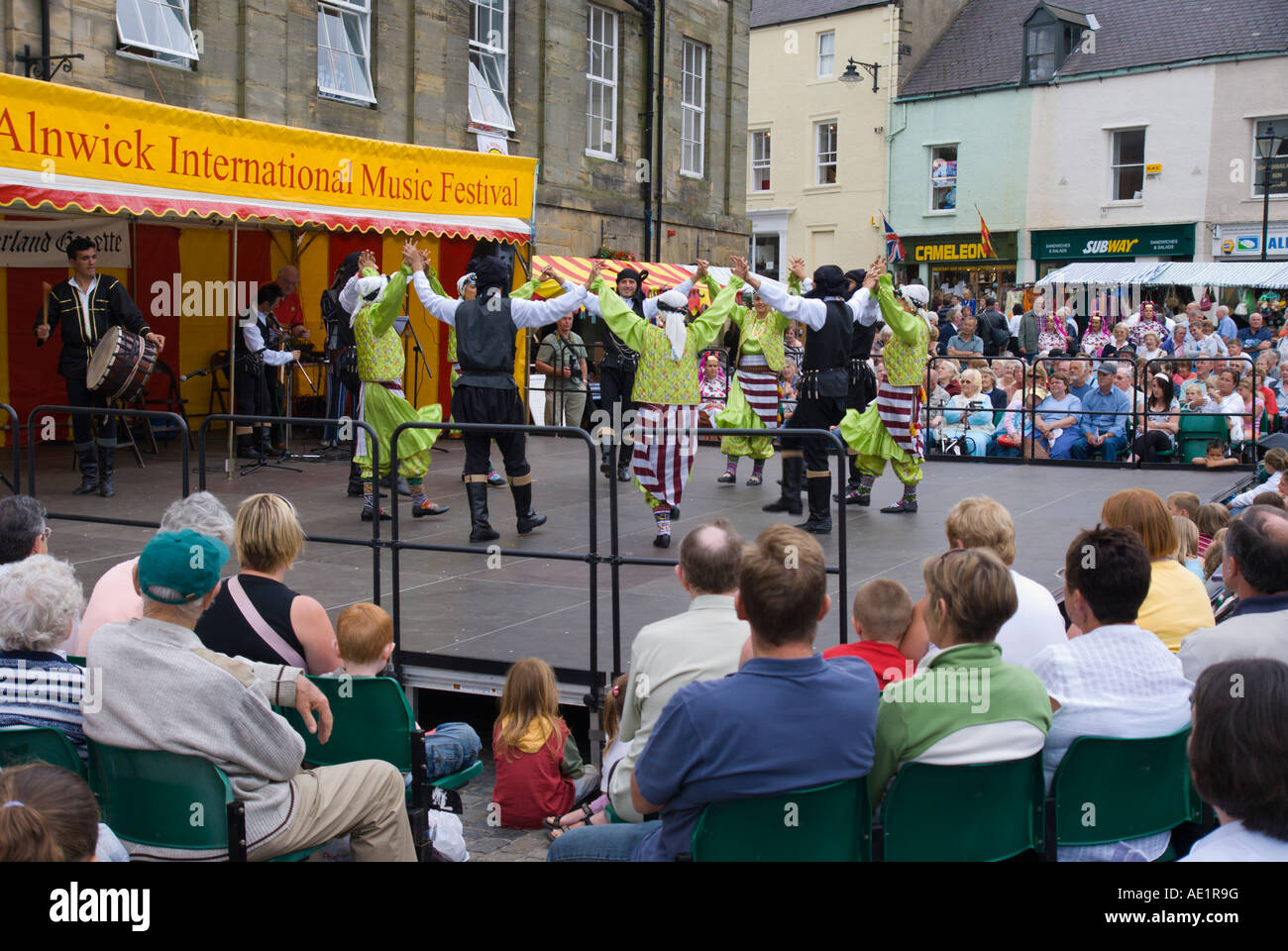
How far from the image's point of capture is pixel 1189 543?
20.0 feet

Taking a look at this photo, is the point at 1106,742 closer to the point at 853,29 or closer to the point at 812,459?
the point at 812,459

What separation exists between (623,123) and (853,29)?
16238 mm

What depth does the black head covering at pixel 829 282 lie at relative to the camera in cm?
916

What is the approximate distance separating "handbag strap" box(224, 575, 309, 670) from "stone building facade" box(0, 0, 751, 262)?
9267 millimetres

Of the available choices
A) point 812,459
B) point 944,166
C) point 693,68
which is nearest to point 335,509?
point 812,459

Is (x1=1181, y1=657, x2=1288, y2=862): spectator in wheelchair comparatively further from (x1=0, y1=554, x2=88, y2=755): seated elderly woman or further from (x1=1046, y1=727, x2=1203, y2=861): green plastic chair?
(x1=0, y1=554, x2=88, y2=755): seated elderly woman

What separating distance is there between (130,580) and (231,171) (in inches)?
244

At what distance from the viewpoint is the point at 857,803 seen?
3248 mm

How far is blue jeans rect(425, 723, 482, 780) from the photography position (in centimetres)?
480

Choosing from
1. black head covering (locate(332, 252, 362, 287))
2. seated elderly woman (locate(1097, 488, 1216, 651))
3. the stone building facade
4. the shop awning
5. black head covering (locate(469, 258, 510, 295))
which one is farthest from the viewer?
the shop awning

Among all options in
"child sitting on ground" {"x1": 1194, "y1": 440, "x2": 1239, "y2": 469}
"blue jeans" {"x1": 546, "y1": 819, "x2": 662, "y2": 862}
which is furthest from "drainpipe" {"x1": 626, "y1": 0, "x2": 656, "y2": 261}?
"blue jeans" {"x1": 546, "y1": 819, "x2": 662, "y2": 862}

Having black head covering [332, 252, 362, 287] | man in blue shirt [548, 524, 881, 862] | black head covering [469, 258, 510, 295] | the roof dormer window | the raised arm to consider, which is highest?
the roof dormer window

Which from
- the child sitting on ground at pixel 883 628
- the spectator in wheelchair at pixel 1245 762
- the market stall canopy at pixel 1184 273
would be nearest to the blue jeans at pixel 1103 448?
the child sitting on ground at pixel 883 628

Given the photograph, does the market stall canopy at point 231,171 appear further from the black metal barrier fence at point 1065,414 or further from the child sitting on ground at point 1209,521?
the child sitting on ground at point 1209,521
